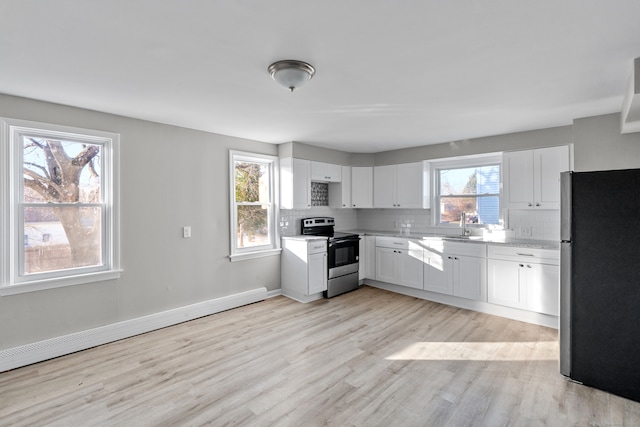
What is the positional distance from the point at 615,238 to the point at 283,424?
2.68 m

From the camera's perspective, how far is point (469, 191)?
4922mm

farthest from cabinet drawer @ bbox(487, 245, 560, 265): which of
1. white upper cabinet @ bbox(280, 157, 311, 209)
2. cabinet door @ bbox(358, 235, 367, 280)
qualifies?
white upper cabinet @ bbox(280, 157, 311, 209)

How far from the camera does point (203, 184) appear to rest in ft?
13.4

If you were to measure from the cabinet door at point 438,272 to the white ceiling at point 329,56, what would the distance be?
77.4 inches

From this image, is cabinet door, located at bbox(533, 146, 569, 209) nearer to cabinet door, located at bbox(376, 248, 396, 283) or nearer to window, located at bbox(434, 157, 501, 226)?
window, located at bbox(434, 157, 501, 226)

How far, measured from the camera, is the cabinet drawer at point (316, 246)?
4559 millimetres

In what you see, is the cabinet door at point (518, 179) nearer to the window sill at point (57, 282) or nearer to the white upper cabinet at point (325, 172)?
the white upper cabinet at point (325, 172)

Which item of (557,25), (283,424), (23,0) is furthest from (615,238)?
(23,0)

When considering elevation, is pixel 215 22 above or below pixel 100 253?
above

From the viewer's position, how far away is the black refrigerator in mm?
2256

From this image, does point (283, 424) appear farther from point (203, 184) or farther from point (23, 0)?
point (203, 184)

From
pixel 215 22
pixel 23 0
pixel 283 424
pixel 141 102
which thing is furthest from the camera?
pixel 141 102

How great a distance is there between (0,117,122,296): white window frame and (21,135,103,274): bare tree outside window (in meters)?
0.05

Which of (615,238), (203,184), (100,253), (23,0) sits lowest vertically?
(100,253)
